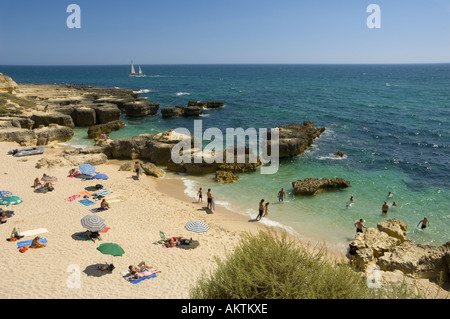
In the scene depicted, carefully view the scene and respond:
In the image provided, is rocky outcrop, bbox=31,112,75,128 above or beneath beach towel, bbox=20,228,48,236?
above

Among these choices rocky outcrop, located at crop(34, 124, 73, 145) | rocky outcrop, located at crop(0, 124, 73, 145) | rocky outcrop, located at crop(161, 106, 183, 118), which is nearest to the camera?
rocky outcrop, located at crop(0, 124, 73, 145)

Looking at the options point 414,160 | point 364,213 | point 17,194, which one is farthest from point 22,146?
point 414,160

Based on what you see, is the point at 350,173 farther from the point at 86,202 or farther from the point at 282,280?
the point at 86,202

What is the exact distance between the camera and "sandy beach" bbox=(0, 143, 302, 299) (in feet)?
32.6

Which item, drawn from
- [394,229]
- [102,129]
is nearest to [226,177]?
[394,229]

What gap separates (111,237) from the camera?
1344 cm

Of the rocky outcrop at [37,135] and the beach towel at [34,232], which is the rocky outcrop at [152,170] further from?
the rocky outcrop at [37,135]

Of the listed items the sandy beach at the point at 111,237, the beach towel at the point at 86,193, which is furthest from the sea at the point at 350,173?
the beach towel at the point at 86,193

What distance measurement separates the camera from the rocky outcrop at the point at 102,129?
33219 mm

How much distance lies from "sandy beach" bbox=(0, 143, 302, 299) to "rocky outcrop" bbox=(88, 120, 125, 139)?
1150 centimetres

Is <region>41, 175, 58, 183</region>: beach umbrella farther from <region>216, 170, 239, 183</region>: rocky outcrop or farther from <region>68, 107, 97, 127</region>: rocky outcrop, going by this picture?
<region>68, 107, 97, 127</region>: rocky outcrop

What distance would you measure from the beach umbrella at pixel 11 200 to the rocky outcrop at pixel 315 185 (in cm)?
1661

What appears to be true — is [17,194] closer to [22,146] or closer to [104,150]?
[104,150]

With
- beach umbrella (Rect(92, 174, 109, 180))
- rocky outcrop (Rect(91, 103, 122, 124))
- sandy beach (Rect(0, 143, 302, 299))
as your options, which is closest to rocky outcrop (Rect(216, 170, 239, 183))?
sandy beach (Rect(0, 143, 302, 299))
